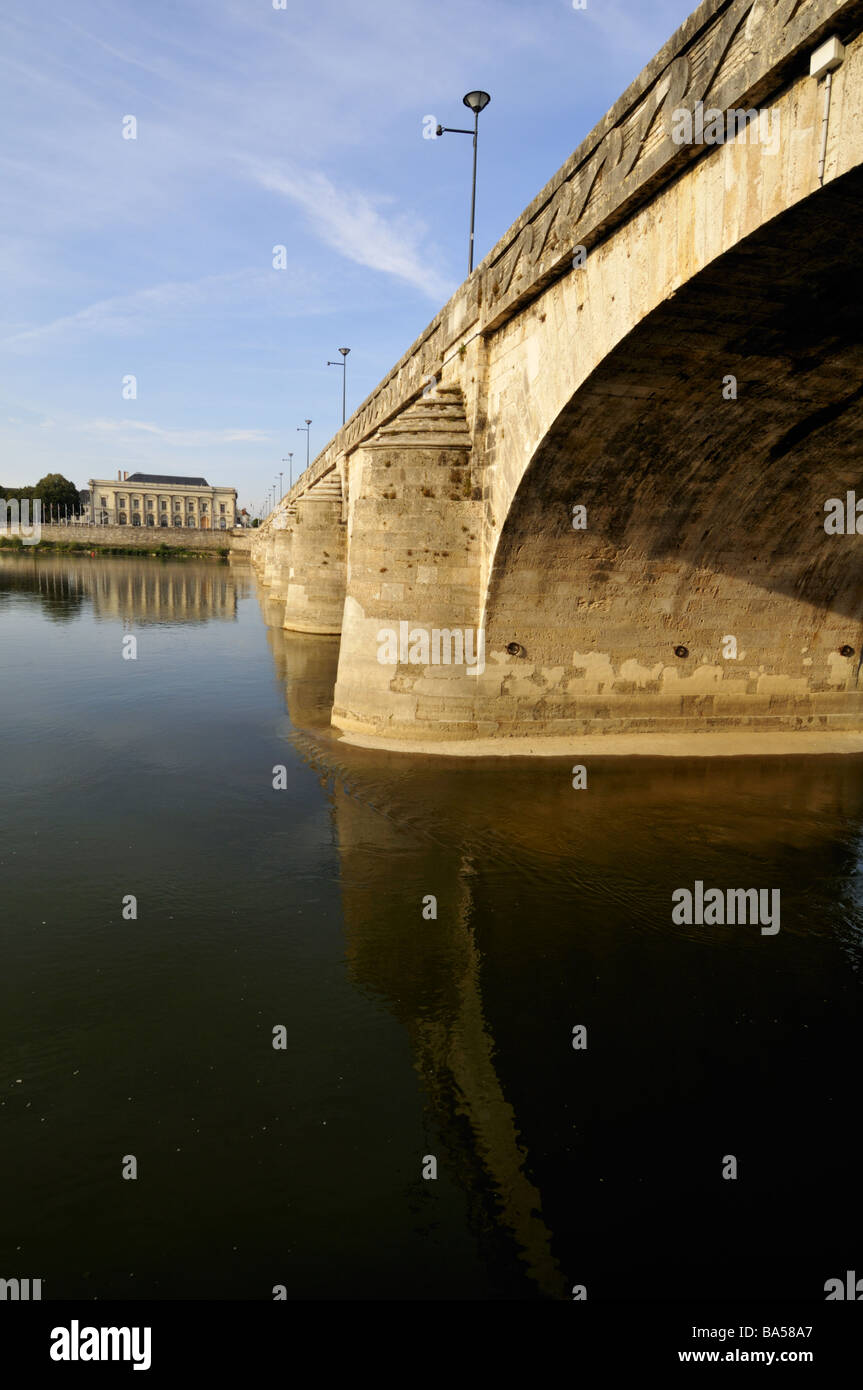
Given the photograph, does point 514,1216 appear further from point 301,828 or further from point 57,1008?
point 301,828

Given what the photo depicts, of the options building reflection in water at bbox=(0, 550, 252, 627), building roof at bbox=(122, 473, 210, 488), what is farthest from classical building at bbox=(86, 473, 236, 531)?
building reflection in water at bbox=(0, 550, 252, 627)

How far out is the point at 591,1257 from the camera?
13.0 feet

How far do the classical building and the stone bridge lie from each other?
139 metres

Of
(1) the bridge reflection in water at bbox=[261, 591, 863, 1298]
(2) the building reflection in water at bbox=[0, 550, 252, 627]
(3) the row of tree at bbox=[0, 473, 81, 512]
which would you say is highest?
(3) the row of tree at bbox=[0, 473, 81, 512]

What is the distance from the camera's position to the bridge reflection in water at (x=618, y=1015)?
13.5 feet

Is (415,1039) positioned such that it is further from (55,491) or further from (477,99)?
(55,491)

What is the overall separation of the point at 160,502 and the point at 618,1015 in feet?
528

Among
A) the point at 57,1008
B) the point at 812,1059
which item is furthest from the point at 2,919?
the point at 812,1059

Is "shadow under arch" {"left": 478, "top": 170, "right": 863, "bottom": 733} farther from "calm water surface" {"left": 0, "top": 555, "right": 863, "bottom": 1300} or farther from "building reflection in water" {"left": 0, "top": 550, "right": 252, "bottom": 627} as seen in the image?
"building reflection in water" {"left": 0, "top": 550, "right": 252, "bottom": 627}

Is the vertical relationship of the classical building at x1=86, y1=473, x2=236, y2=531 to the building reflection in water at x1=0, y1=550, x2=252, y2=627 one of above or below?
above

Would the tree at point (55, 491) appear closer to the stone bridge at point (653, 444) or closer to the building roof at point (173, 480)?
the building roof at point (173, 480)

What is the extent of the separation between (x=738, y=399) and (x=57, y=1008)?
10.5 m

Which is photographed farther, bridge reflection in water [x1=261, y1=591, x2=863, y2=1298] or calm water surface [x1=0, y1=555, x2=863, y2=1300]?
bridge reflection in water [x1=261, y1=591, x2=863, y2=1298]

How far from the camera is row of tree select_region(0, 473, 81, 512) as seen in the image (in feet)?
397
